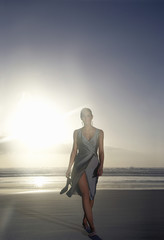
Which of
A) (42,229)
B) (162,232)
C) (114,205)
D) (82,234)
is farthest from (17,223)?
(114,205)

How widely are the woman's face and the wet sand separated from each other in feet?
6.52

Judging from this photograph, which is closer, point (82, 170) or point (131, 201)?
point (82, 170)

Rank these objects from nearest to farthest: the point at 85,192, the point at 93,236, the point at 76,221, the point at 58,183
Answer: the point at 93,236
the point at 85,192
the point at 76,221
the point at 58,183

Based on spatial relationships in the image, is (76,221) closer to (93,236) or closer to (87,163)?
(93,236)

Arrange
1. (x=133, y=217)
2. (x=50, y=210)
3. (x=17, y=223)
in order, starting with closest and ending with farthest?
1. (x=17, y=223)
2. (x=133, y=217)
3. (x=50, y=210)

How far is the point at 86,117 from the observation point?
6949 mm

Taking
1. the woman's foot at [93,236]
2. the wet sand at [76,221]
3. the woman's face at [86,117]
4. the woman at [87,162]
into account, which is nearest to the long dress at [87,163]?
the woman at [87,162]

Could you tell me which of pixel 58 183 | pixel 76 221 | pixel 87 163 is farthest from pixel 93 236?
pixel 58 183

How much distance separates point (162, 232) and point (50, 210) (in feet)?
13.5

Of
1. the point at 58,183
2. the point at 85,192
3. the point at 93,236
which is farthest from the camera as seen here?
the point at 58,183

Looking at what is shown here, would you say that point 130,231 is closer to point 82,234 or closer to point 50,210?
point 82,234

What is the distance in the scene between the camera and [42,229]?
284 inches

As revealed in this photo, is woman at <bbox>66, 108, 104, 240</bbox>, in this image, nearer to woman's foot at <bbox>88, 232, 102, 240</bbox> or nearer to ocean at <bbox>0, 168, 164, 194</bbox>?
woman's foot at <bbox>88, 232, 102, 240</bbox>

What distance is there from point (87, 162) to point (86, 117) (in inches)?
32.2
